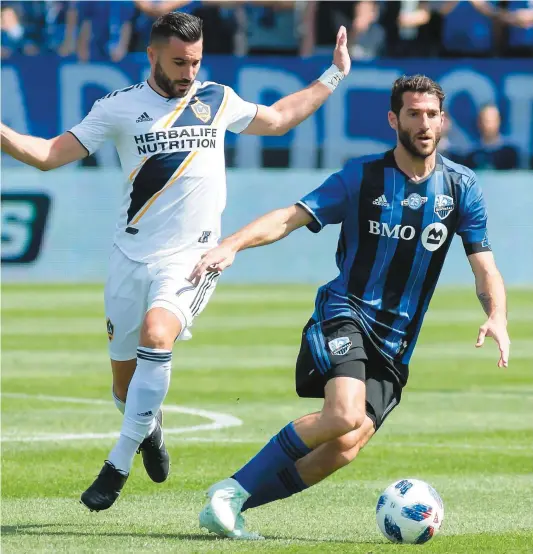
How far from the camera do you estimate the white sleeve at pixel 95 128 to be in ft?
22.4

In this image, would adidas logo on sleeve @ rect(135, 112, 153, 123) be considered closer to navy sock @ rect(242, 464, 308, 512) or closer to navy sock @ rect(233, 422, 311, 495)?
navy sock @ rect(233, 422, 311, 495)

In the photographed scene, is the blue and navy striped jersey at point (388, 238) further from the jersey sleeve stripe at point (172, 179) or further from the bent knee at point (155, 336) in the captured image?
the jersey sleeve stripe at point (172, 179)

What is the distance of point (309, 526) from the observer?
236 inches

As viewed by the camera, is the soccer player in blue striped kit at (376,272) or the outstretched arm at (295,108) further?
the outstretched arm at (295,108)

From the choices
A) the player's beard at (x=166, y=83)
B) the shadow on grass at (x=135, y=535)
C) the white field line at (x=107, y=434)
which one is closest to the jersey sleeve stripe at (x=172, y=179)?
the player's beard at (x=166, y=83)

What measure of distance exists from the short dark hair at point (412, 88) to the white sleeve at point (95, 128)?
1.60 m

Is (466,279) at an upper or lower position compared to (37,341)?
lower

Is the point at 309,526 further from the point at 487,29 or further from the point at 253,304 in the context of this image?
the point at 487,29

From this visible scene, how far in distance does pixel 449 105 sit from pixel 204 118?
14.2 m

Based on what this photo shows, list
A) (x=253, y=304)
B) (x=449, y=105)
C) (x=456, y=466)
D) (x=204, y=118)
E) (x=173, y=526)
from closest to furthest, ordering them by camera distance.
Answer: (x=173, y=526)
(x=204, y=118)
(x=456, y=466)
(x=253, y=304)
(x=449, y=105)

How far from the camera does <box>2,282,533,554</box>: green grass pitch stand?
5820 millimetres

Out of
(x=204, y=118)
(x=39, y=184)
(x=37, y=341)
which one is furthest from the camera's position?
(x=39, y=184)

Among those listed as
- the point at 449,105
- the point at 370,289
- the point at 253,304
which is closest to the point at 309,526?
the point at 370,289

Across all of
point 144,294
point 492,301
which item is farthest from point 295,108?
point 492,301
